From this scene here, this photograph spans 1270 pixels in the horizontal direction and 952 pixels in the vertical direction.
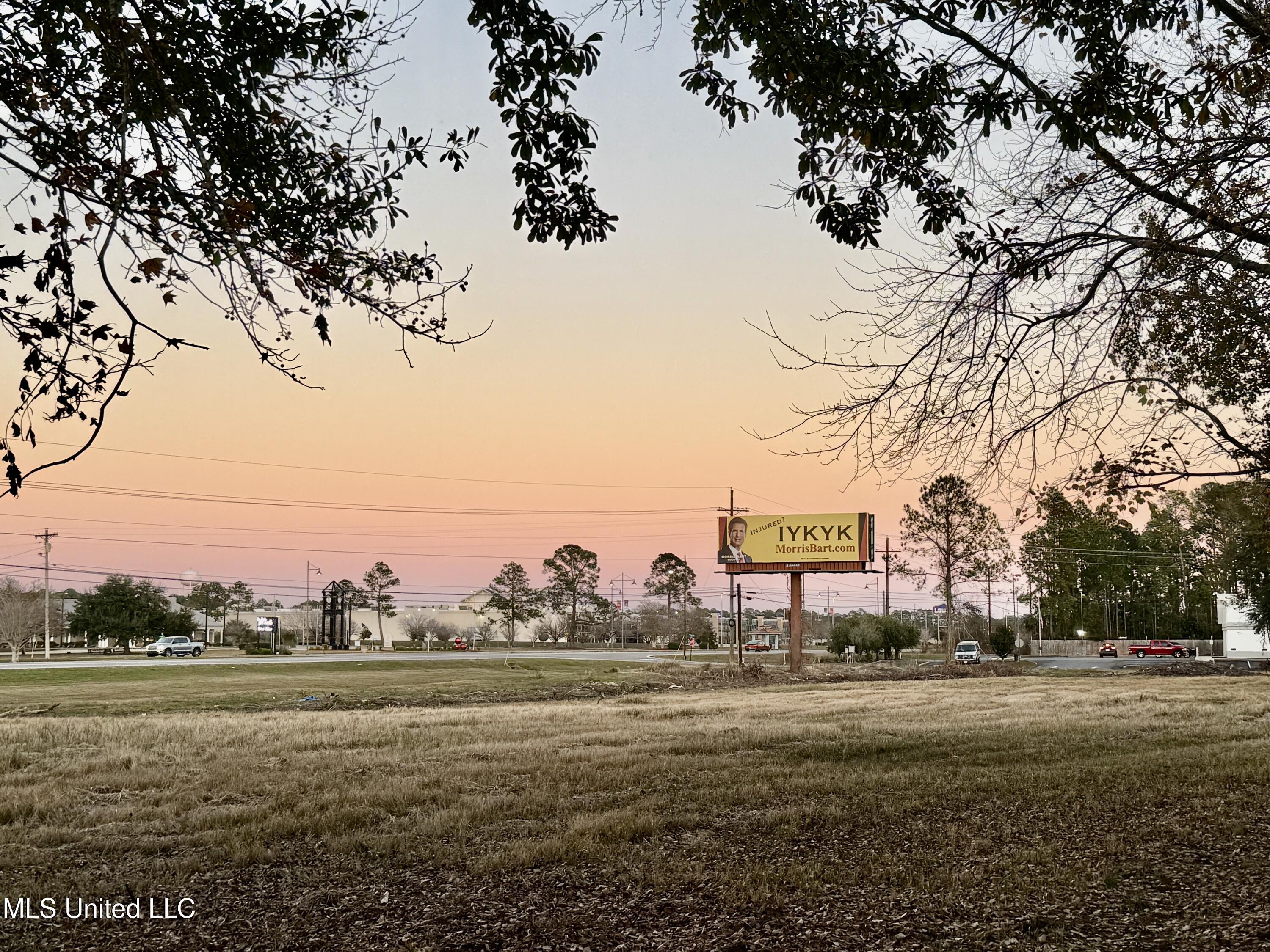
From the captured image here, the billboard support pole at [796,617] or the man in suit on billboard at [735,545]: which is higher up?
the man in suit on billboard at [735,545]

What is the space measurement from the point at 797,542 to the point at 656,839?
33.0 meters

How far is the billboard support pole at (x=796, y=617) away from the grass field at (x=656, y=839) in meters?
25.9

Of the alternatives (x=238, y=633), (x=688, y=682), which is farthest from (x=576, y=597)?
(x=688, y=682)

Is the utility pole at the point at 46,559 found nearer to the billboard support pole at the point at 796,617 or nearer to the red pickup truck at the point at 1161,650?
the billboard support pole at the point at 796,617

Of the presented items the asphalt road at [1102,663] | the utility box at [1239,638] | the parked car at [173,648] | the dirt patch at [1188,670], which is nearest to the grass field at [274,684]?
the parked car at [173,648]

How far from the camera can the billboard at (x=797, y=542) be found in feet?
124

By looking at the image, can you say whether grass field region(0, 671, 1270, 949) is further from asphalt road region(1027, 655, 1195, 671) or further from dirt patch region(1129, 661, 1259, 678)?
asphalt road region(1027, 655, 1195, 671)

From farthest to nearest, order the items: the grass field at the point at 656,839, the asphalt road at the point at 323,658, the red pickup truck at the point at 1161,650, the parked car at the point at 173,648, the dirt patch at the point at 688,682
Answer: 1. the red pickup truck at the point at 1161,650
2. the parked car at the point at 173,648
3. the asphalt road at the point at 323,658
4. the dirt patch at the point at 688,682
5. the grass field at the point at 656,839

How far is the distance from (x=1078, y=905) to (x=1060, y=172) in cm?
516

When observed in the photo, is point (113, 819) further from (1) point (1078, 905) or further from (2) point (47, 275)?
(1) point (1078, 905)

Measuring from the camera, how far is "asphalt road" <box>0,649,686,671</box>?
135 ft

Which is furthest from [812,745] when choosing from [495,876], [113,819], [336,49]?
[336,49]

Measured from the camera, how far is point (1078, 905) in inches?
180

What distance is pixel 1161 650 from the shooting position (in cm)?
5869
